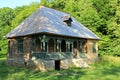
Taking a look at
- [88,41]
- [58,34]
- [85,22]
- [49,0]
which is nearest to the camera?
[58,34]

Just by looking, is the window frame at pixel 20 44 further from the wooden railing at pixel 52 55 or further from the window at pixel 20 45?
the wooden railing at pixel 52 55

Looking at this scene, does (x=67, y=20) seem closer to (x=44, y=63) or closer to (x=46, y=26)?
(x=46, y=26)

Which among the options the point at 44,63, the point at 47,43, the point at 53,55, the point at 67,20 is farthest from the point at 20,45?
the point at 67,20

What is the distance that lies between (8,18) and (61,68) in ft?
151

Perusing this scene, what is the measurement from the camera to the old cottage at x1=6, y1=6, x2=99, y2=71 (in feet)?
94.0

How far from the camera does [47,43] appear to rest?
96.8 ft

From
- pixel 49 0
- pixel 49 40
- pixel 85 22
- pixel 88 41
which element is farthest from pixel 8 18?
pixel 49 40

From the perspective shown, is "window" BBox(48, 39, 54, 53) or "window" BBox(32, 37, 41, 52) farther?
"window" BBox(48, 39, 54, 53)

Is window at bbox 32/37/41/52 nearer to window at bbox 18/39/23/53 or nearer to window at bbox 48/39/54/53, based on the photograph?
window at bbox 48/39/54/53

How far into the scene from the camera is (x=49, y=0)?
66.2 metres

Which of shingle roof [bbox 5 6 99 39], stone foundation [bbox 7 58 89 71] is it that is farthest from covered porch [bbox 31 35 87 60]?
shingle roof [bbox 5 6 99 39]

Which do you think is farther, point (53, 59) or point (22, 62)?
point (22, 62)

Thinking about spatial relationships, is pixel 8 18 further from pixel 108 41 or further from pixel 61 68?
pixel 61 68

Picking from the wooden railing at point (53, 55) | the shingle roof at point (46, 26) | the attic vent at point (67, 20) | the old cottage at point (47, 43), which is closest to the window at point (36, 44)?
the old cottage at point (47, 43)
